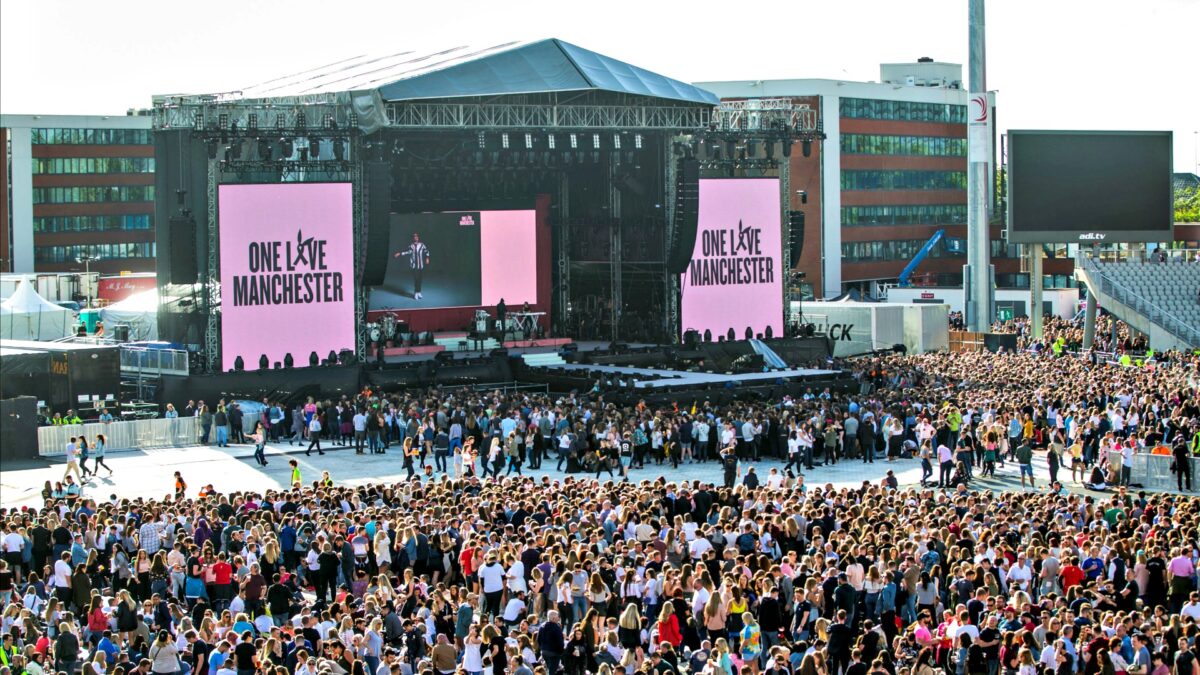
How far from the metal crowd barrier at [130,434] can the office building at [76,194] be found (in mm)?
61280

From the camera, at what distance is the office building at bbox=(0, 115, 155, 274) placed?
94938mm

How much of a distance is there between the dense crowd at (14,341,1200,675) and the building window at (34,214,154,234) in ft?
246

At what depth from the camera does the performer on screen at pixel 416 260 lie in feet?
178

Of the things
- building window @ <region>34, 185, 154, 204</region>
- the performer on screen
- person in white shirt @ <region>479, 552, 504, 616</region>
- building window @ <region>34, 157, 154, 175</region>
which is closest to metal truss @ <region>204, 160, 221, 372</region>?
the performer on screen

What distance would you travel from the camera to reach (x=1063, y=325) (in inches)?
2409

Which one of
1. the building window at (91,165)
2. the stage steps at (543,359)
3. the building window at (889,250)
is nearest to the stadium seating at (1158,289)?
the stage steps at (543,359)

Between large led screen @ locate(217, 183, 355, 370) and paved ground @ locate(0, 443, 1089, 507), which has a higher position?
large led screen @ locate(217, 183, 355, 370)

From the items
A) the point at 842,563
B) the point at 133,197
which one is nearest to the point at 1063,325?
the point at 842,563

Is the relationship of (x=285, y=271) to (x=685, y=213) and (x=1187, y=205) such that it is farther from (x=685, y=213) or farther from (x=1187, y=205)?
(x=1187, y=205)

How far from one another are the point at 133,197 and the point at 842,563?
8954cm

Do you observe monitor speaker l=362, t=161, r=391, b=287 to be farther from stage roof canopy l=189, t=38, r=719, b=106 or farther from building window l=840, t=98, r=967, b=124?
building window l=840, t=98, r=967, b=124

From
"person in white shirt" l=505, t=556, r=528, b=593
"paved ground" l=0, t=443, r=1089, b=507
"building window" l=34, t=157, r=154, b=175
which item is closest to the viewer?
"person in white shirt" l=505, t=556, r=528, b=593

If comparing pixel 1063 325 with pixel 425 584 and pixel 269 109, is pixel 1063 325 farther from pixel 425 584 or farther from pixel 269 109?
pixel 425 584

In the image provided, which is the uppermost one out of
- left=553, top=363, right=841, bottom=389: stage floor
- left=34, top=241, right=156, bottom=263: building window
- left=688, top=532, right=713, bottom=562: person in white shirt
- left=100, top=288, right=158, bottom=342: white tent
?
left=34, top=241, right=156, bottom=263: building window
